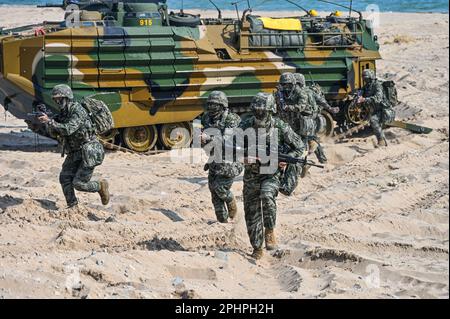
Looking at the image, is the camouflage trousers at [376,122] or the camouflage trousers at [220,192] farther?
the camouflage trousers at [376,122]

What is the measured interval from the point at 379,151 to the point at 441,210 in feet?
16.3

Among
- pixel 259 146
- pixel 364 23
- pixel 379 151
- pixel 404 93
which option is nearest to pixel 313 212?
pixel 259 146

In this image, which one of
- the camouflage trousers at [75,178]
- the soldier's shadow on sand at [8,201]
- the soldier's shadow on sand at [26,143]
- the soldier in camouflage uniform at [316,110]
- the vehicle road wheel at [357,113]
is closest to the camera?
the camouflage trousers at [75,178]

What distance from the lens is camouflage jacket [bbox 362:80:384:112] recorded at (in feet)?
53.4

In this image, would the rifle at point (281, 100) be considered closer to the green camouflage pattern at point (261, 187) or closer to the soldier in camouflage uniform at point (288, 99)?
the soldier in camouflage uniform at point (288, 99)

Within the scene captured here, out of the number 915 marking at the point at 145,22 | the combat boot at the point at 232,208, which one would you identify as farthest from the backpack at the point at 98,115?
the number 915 marking at the point at 145,22

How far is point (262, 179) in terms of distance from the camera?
31.4 ft

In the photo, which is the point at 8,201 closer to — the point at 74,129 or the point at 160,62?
the point at 74,129

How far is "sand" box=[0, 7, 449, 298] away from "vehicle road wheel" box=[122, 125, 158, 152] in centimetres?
43

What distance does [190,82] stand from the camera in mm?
16281

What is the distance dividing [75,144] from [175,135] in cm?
526

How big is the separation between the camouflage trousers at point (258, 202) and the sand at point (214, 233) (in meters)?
0.27

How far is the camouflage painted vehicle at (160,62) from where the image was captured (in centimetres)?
1543

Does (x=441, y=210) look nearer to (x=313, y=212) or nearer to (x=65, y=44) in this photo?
(x=313, y=212)
